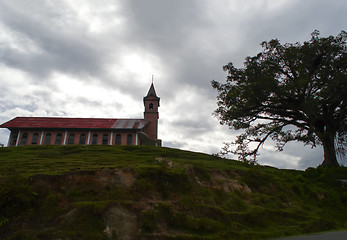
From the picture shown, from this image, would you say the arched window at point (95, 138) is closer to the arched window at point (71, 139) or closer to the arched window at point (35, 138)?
the arched window at point (71, 139)

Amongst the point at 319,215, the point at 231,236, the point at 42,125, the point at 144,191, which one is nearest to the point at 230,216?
the point at 231,236

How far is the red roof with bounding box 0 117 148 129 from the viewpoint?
43688 millimetres

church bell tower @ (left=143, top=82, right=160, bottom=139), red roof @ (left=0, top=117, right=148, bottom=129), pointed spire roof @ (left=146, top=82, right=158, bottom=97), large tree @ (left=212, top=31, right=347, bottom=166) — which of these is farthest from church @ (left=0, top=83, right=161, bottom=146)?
large tree @ (left=212, top=31, right=347, bottom=166)

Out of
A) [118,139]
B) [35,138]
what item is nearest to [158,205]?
[118,139]

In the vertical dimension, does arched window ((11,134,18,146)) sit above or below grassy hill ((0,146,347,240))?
above

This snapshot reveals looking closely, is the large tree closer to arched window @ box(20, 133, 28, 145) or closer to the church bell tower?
the church bell tower

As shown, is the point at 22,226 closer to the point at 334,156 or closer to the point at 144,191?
the point at 144,191

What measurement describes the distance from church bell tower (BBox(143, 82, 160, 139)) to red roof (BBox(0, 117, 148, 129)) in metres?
1.60

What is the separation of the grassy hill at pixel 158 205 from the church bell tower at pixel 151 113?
30968 mm

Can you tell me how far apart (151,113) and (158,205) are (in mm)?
38999

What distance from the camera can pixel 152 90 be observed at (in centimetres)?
5416

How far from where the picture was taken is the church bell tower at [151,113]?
158 feet

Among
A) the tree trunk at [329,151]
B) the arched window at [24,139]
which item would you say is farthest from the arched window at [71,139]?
the tree trunk at [329,151]

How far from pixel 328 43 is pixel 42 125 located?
149ft
